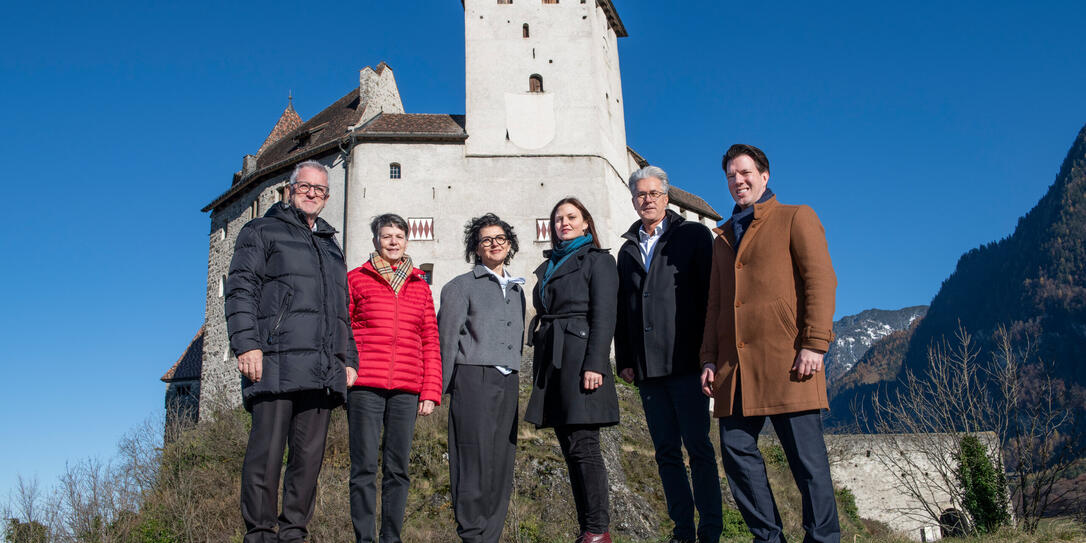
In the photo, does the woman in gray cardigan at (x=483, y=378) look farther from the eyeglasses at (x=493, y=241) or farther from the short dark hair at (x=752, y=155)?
the short dark hair at (x=752, y=155)

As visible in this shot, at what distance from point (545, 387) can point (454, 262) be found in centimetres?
2010

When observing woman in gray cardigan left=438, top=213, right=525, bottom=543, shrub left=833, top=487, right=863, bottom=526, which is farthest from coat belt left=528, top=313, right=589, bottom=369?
shrub left=833, top=487, right=863, bottom=526

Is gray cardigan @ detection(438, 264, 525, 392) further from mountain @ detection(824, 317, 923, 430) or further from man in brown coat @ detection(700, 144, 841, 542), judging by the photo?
mountain @ detection(824, 317, 923, 430)

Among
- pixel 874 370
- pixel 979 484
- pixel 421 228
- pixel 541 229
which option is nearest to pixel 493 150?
pixel 541 229

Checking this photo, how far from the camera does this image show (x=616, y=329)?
5.79 m

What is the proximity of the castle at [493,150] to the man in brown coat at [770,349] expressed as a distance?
766 inches

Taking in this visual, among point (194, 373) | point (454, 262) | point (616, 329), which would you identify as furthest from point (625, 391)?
point (194, 373)

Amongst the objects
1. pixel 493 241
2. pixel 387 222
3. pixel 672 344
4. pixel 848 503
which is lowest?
pixel 848 503

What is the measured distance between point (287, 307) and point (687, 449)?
2.76 meters

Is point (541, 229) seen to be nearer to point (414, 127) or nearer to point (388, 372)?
point (414, 127)

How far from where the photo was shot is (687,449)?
5055 mm

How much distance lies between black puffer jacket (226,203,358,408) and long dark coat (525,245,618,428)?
1366 millimetres

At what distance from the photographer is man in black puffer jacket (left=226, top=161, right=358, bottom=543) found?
4.54 m

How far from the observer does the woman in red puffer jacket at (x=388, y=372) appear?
211 inches
